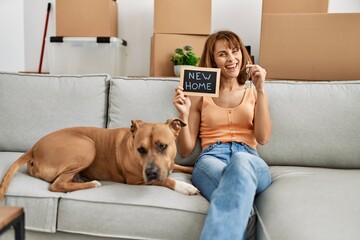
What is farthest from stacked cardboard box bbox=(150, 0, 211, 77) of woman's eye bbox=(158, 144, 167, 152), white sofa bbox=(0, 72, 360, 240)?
woman's eye bbox=(158, 144, 167, 152)

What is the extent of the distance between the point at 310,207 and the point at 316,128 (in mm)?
790

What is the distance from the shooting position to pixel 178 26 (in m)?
2.57

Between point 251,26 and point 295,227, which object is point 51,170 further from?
point 251,26

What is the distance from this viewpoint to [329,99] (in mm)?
1955

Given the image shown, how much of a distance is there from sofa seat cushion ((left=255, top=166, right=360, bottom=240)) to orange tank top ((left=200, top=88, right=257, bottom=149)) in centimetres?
28

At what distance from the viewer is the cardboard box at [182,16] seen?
2545mm

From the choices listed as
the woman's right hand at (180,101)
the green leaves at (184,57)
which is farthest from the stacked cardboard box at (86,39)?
the woman's right hand at (180,101)

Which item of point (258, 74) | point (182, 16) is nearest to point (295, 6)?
point (182, 16)

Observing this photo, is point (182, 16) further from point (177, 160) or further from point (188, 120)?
point (177, 160)

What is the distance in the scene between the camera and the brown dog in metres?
1.52

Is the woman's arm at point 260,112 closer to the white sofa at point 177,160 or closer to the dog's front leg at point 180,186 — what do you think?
the white sofa at point 177,160

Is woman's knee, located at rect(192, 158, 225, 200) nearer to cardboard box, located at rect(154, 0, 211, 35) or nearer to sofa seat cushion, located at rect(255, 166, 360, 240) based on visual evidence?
sofa seat cushion, located at rect(255, 166, 360, 240)

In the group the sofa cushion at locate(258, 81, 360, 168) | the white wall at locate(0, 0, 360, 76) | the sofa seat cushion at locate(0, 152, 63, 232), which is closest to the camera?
the sofa seat cushion at locate(0, 152, 63, 232)

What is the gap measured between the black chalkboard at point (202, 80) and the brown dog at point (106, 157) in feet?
0.68
